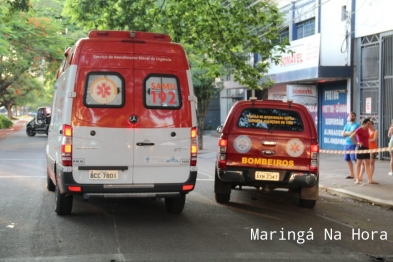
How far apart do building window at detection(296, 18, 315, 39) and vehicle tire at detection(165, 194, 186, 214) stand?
15.7m

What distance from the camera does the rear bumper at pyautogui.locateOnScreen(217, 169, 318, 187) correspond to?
9062 millimetres

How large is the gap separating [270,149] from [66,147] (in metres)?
3.52

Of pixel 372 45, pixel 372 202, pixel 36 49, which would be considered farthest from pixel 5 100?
pixel 372 202

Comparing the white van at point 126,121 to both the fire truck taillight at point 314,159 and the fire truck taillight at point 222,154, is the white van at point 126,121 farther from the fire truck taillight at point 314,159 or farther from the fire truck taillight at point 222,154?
the fire truck taillight at point 314,159

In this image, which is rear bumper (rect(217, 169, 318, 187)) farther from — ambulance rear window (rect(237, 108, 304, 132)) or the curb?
the curb

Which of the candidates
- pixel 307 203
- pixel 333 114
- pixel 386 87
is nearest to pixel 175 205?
pixel 307 203

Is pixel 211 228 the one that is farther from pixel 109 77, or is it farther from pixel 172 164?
pixel 109 77

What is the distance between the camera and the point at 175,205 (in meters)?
8.71

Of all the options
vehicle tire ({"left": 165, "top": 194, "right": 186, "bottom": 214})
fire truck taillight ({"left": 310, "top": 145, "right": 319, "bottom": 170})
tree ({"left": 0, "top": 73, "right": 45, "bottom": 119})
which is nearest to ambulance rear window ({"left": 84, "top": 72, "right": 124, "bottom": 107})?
vehicle tire ({"left": 165, "top": 194, "right": 186, "bottom": 214})

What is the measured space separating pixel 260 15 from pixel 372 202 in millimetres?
5112

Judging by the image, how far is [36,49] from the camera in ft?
93.1

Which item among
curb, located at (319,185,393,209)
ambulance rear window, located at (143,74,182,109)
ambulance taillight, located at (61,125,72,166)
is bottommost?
curb, located at (319,185,393,209)

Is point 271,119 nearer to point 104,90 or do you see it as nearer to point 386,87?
point 104,90

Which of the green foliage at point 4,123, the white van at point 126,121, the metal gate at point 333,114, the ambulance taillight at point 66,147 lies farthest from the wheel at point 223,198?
the green foliage at point 4,123
